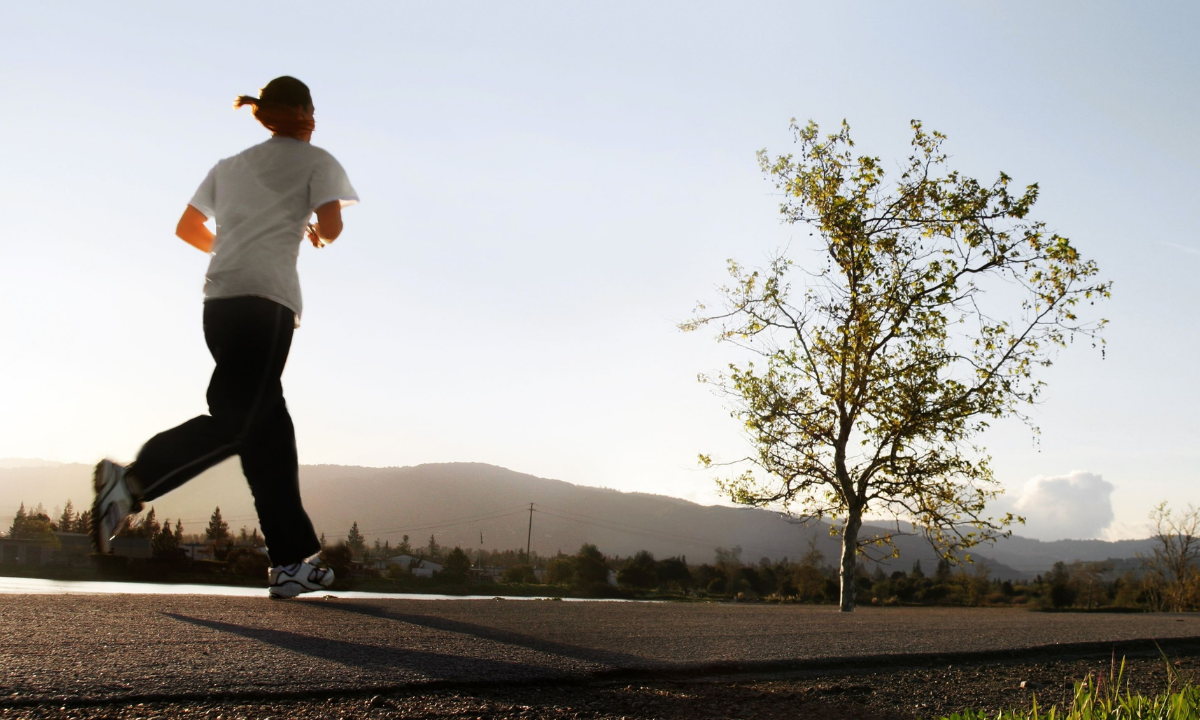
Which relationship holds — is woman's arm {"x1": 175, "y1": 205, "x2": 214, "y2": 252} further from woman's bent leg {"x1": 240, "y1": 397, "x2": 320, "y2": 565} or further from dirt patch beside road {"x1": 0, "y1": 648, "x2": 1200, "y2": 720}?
dirt patch beside road {"x1": 0, "y1": 648, "x2": 1200, "y2": 720}

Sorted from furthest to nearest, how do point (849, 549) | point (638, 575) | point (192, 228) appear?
1. point (638, 575)
2. point (849, 549)
3. point (192, 228)

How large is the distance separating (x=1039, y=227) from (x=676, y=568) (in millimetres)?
58408

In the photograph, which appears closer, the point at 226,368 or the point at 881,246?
the point at 226,368

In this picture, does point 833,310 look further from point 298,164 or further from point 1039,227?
point 298,164

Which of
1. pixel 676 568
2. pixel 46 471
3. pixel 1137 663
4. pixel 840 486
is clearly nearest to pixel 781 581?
pixel 676 568

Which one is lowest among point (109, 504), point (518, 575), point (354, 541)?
point (518, 575)

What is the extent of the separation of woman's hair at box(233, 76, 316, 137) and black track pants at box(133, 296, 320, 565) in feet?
2.90

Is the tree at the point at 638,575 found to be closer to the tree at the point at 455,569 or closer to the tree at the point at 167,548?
the tree at the point at 455,569

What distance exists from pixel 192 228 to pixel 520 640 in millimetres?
2372

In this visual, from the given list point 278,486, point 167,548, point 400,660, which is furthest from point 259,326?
point 167,548

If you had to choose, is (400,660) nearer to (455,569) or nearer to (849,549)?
(849,549)

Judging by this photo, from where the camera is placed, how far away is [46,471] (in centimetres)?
16762

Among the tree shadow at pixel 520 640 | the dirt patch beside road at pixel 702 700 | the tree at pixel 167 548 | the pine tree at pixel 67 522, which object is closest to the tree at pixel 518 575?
the tree at pixel 167 548

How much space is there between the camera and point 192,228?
3697 mm
